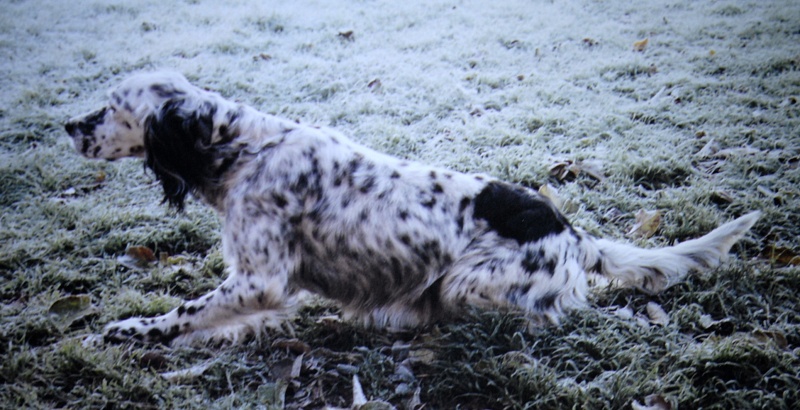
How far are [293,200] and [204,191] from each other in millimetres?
485

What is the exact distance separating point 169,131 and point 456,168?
79.8 inches

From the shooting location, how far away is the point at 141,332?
245 cm

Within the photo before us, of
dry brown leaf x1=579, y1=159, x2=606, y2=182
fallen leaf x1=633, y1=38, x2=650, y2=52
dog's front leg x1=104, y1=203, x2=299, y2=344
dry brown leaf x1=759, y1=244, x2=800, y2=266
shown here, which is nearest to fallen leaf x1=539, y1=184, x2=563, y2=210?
dry brown leaf x1=579, y1=159, x2=606, y2=182

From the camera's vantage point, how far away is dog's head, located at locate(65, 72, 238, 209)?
255 centimetres

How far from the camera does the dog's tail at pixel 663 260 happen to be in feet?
8.29

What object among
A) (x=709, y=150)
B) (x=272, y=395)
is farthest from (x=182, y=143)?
(x=709, y=150)

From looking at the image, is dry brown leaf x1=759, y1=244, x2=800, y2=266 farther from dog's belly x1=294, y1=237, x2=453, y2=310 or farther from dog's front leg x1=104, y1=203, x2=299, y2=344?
dog's front leg x1=104, y1=203, x2=299, y2=344

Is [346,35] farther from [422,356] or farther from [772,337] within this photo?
[772,337]

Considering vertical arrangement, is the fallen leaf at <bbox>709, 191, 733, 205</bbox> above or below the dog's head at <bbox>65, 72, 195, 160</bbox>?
below

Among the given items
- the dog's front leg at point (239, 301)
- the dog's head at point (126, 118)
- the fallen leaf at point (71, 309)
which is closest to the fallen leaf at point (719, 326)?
the dog's front leg at point (239, 301)

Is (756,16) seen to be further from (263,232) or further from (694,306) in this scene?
(263,232)

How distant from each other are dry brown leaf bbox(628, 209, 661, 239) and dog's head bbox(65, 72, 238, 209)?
2171mm

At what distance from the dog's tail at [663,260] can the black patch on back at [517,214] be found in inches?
11.7

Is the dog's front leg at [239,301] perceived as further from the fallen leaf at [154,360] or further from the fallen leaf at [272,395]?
the fallen leaf at [272,395]
